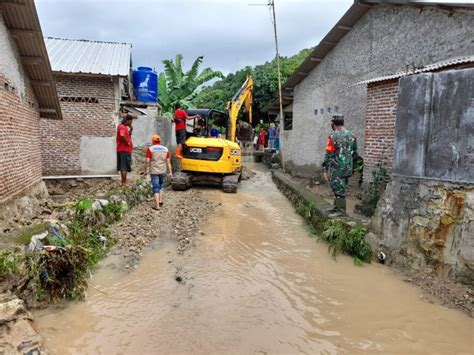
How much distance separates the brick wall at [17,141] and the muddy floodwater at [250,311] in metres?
2.40

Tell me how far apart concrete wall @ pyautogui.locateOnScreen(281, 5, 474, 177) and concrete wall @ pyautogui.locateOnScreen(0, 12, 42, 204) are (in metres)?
8.12

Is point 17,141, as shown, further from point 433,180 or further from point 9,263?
point 433,180

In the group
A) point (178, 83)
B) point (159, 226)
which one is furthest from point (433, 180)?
point (178, 83)

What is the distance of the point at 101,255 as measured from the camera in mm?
5223

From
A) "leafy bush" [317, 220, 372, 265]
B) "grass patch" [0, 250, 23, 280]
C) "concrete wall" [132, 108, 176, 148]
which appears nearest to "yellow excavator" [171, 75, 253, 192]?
"concrete wall" [132, 108, 176, 148]

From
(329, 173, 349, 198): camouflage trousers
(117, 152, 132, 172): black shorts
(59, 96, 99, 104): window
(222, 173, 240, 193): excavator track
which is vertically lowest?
(222, 173, 240, 193): excavator track

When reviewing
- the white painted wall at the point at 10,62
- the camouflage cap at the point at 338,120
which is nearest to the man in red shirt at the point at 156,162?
the white painted wall at the point at 10,62

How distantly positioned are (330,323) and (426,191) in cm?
231

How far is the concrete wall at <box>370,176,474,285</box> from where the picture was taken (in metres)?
4.23

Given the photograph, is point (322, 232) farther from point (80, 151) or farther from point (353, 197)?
point (80, 151)

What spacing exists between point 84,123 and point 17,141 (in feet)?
14.3

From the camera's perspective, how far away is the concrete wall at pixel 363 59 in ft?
23.7

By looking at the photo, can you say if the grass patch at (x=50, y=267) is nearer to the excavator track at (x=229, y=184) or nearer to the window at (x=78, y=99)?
the excavator track at (x=229, y=184)

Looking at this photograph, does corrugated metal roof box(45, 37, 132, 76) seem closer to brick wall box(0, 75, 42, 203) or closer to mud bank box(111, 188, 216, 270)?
brick wall box(0, 75, 42, 203)
